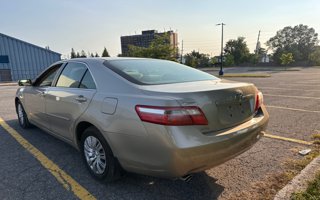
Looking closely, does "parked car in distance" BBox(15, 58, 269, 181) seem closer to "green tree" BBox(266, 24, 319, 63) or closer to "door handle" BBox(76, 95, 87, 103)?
"door handle" BBox(76, 95, 87, 103)

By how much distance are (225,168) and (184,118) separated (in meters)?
1.54

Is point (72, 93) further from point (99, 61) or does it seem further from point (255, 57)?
point (255, 57)

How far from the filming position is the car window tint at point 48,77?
166 inches

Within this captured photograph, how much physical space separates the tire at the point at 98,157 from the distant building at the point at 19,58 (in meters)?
31.7

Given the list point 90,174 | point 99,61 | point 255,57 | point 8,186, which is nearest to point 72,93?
point 99,61

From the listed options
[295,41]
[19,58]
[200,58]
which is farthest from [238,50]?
[19,58]

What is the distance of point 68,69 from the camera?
386 cm

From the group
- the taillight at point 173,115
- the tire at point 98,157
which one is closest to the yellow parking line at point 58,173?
the tire at point 98,157

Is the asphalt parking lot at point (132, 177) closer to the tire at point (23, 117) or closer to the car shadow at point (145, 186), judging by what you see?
the car shadow at point (145, 186)

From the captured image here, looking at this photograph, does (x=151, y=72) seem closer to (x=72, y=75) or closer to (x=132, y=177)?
(x=72, y=75)

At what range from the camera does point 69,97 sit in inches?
135

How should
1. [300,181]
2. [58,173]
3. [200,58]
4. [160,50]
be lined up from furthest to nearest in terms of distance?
[200,58] → [160,50] → [58,173] → [300,181]

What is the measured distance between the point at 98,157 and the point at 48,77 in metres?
2.13

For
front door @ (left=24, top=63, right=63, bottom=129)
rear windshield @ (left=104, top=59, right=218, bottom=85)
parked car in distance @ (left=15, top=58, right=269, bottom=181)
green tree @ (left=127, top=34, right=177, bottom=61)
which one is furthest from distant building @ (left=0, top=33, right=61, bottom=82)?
rear windshield @ (left=104, top=59, right=218, bottom=85)
